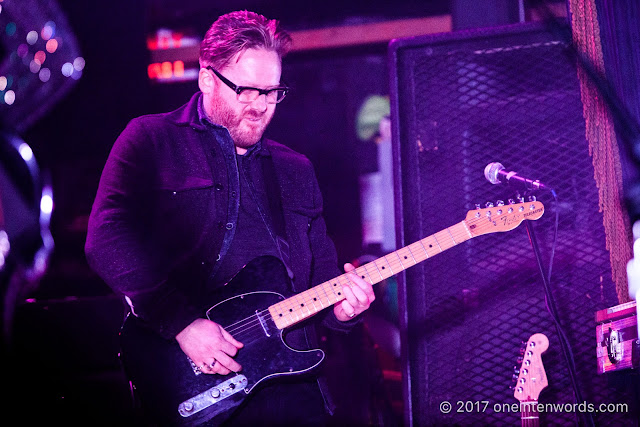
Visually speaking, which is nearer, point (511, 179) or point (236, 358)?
point (236, 358)

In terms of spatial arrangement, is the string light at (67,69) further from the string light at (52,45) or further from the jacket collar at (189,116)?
the jacket collar at (189,116)

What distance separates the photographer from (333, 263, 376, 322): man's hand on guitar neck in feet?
6.63

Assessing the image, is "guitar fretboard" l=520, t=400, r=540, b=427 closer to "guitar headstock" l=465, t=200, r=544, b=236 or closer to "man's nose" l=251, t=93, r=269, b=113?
"guitar headstock" l=465, t=200, r=544, b=236

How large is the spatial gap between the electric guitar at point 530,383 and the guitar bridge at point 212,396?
1.07 metres

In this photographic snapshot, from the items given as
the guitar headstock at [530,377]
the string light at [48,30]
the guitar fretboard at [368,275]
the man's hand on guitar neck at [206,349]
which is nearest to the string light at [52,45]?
the string light at [48,30]

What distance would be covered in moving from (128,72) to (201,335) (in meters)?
1.73

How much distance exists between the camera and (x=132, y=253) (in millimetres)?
1828

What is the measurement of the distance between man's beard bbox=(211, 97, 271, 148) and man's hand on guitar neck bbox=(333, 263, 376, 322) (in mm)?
588

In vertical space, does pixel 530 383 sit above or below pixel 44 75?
below

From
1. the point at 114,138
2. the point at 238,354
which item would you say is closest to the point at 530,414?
the point at 238,354

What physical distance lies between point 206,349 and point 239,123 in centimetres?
81

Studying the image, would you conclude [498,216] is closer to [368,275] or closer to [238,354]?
[368,275]

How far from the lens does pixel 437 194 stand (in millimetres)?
2385
